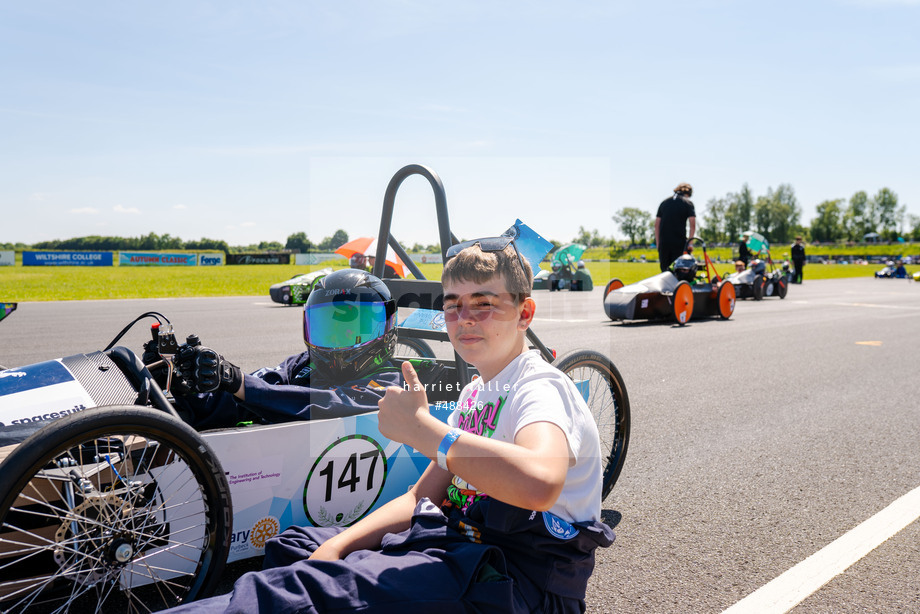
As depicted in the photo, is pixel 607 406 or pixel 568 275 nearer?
pixel 607 406

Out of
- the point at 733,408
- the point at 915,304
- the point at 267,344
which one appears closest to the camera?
the point at 733,408

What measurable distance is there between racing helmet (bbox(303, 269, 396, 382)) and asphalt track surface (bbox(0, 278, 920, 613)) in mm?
885

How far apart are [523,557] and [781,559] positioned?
62.6 inches

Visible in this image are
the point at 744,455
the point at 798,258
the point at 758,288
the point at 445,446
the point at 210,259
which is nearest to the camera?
the point at 445,446

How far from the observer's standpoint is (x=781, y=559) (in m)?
2.58

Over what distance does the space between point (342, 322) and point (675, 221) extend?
10144 millimetres

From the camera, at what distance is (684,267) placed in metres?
11.3

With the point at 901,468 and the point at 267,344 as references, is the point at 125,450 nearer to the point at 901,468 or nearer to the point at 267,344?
the point at 901,468

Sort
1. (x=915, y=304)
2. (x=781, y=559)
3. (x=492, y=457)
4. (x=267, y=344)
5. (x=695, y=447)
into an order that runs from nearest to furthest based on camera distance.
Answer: (x=492, y=457) < (x=781, y=559) < (x=695, y=447) < (x=267, y=344) < (x=915, y=304)

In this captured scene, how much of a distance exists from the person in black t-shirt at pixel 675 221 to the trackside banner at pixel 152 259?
3409 centimetres

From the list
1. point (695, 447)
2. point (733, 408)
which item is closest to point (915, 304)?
point (733, 408)

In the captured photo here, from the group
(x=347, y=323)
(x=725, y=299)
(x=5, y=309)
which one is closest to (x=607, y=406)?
(x=347, y=323)

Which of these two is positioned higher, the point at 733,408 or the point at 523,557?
the point at 523,557

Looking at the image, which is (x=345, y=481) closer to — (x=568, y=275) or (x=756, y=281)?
(x=756, y=281)
